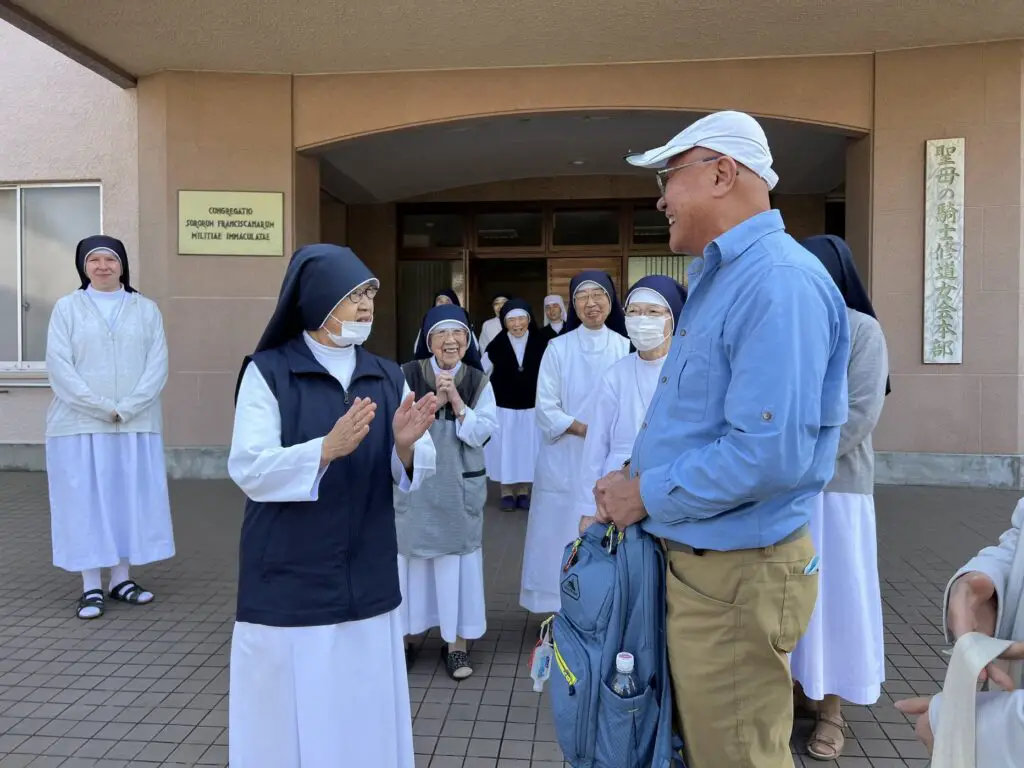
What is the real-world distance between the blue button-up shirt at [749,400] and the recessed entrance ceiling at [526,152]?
7335 millimetres

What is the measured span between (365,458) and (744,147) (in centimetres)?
145

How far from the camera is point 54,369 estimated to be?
194 inches

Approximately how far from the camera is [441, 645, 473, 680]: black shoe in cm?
389

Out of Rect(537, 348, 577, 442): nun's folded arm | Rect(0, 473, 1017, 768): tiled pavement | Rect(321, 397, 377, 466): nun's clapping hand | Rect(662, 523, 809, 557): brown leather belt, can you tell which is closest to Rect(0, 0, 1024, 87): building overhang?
Rect(537, 348, 577, 442): nun's folded arm

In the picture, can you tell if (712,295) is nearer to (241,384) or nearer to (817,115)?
(241,384)

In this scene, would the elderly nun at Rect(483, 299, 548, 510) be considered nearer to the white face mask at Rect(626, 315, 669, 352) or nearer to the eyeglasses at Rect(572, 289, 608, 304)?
the eyeglasses at Rect(572, 289, 608, 304)

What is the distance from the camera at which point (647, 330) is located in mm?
3740

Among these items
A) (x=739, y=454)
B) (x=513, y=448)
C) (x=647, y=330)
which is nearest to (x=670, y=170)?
(x=739, y=454)

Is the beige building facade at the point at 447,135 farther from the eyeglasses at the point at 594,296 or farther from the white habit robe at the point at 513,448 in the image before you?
the eyeglasses at the point at 594,296

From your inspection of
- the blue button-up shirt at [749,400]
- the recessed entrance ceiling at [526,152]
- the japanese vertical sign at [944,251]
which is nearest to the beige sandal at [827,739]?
the blue button-up shirt at [749,400]

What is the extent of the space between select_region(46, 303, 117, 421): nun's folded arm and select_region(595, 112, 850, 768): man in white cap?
162 inches

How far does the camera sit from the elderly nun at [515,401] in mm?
8047

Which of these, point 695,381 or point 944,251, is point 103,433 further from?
point 944,251

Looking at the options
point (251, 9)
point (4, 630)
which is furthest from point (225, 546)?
point (251, 9)
